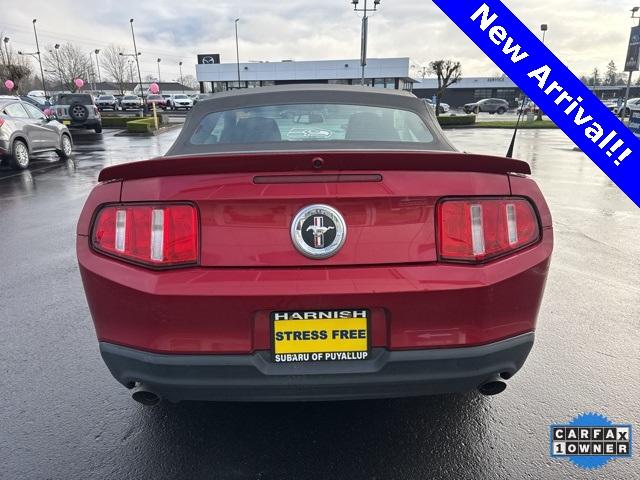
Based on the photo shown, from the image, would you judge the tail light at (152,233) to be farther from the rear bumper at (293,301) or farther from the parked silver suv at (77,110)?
the parked silver suv at (77,110)

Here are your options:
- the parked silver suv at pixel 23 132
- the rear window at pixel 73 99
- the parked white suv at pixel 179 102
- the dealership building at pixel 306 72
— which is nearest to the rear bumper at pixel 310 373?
the parked silver suv at pixel 23 132

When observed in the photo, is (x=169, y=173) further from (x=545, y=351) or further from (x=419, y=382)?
(x=545, y=351)

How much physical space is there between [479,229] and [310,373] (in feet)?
2.94

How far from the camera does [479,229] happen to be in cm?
188

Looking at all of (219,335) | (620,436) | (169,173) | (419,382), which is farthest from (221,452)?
(620,436)

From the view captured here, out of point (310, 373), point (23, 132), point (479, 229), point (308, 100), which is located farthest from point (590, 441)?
point (23, 132)

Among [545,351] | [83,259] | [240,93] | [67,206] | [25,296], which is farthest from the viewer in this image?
[67,206]

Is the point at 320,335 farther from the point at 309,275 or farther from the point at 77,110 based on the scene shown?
the point at 77,110

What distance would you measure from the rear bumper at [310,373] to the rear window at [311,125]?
4.91 ft

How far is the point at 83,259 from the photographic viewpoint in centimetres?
195

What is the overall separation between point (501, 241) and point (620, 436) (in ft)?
4.41

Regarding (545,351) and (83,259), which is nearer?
(83,259)

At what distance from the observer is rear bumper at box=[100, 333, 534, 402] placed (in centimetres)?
182

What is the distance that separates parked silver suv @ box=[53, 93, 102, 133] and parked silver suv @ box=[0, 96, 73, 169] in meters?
9.84
